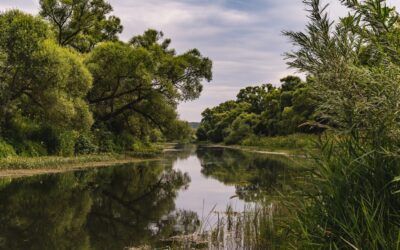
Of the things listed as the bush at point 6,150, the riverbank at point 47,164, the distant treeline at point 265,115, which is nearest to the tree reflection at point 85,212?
the riverbank at point 47,164

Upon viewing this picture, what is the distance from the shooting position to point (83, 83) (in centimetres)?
3064

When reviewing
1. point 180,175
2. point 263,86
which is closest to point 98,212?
point 180,175

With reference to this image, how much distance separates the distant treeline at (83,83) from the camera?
26.4 m

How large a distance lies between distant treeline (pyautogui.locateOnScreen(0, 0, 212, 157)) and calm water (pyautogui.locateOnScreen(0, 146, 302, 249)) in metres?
5.94

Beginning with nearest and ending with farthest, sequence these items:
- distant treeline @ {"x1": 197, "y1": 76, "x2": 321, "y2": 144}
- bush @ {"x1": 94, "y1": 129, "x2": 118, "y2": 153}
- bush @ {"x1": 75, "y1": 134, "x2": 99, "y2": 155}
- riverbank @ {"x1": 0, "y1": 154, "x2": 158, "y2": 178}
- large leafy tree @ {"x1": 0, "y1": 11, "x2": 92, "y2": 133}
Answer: riverbank @ {"x1": 0, "y1": 154, "x2": 158, "y2": 178}, large leafy tree @ {"x1": 0, "y1": 11, "x2": 92, "y2": 133}, bush @ {"x1": 75, "y1": 134, "x2": 99, "y2": 155}, bush @ {"x1": 94, "y1": 129, "x2": 118, "y2": 153}, distant treeline @ {"x1": 197, "y1": 76, "x2": 321, "y2": 144}

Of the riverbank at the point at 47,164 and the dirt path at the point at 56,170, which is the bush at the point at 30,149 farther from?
the dirt path at the point at 56,170

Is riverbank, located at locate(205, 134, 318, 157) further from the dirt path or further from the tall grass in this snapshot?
the tall grass

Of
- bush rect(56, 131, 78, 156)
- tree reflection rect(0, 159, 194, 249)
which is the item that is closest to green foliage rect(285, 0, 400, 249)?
tree reflection rect(0, 159, 194, 249)

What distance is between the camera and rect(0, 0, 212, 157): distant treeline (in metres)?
26.4

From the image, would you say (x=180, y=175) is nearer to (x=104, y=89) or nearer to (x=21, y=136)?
(x=21, y=136)

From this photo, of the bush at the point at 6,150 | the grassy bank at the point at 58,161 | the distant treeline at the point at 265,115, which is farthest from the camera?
the distant treeline at the point at 265,115

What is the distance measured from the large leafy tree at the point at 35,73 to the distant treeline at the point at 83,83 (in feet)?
0.20

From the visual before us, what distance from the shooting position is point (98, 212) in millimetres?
14320

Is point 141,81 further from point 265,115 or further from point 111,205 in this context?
point 265,115
